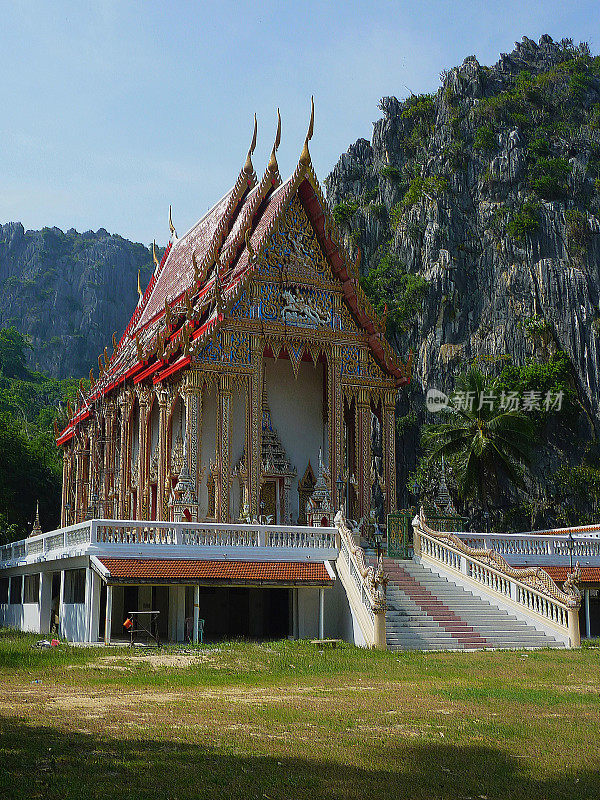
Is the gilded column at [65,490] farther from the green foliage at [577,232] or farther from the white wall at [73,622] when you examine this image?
the green foliage at [577,232]

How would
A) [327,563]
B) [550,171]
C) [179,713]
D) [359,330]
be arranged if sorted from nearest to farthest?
[179,713]
[327,563]
[359,330]
[550,171]

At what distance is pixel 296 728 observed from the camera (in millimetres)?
8266

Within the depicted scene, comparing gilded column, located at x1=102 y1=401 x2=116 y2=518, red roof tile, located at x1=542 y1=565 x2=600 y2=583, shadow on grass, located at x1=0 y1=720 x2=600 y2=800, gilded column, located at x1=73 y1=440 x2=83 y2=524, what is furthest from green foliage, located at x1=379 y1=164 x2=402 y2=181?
shadow on grass, located at x1=0 y1=720 x2=600 y2=800

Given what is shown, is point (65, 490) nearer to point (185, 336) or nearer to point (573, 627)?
point (185, 336)

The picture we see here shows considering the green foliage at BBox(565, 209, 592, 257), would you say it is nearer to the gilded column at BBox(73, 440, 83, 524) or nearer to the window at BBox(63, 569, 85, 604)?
the gilded column at BBox(73, 440, 83, 524)

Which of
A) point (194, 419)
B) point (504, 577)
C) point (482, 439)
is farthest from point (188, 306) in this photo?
point (482, 439)

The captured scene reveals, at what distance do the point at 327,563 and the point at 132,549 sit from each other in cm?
410

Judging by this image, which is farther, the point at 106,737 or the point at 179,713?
the point at 179,713

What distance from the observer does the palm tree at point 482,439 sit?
1267 inches

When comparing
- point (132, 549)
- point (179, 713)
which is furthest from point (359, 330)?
point (179, 713)

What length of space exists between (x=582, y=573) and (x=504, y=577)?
3.33 m

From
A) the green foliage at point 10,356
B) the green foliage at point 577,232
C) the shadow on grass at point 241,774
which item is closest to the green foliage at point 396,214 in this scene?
the green foliage at point 577,232

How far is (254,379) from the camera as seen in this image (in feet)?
77.8

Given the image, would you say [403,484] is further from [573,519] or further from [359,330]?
[359,330]
